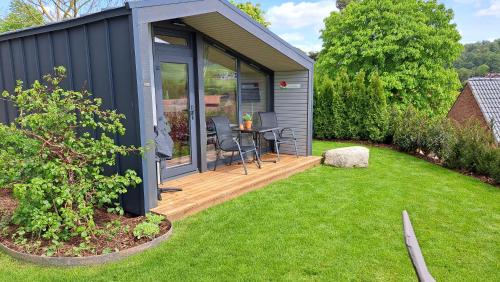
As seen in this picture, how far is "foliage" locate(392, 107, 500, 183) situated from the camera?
5715mm

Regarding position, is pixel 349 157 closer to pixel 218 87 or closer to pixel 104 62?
pixel 218 87

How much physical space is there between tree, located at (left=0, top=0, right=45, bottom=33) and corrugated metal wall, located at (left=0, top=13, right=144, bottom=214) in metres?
9.28

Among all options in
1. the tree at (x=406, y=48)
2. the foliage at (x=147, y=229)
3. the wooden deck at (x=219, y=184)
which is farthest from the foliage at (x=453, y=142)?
the tree at (x=406, y=48)

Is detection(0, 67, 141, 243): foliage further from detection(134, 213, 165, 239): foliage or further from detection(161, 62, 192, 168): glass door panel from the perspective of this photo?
detection(161, 62, 192, 168): glass door panel

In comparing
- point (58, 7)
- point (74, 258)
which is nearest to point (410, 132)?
point (74, 258)

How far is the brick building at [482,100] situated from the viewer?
12320 millimetres

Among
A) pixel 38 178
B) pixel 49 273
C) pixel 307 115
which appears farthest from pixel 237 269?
pixel 307 115

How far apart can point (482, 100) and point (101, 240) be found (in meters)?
14.1

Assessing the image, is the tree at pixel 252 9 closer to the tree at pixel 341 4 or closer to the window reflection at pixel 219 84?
the tree at pixel 341 4

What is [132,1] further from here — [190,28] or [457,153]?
[457,153]

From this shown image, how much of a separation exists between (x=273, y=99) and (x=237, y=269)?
4704mm

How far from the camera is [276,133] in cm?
673

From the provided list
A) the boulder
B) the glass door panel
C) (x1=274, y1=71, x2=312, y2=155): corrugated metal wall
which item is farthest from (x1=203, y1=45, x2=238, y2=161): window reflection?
the boulder

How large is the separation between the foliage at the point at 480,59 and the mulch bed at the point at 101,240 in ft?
99.4
